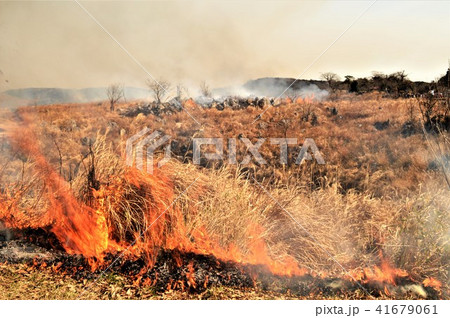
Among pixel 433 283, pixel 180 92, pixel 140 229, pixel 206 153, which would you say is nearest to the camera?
pixel 433 283

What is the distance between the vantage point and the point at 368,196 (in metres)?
6.77

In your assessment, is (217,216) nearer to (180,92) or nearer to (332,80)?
(180,92)

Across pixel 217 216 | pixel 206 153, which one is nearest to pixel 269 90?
pixel 206 153

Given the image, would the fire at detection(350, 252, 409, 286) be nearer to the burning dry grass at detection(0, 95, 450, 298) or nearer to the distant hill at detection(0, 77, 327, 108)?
the burning dry grass at detection(0, 95, 450, 298)

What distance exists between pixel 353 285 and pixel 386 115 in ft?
31.0

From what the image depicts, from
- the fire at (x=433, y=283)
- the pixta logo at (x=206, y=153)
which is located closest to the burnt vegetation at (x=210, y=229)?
the fire at (x=433, y=283)

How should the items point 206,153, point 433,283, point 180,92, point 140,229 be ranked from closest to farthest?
point 433,283
point 140,229
point 206,153
point 180,92

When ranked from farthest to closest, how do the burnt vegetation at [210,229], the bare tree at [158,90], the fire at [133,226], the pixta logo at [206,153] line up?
1. the bare tree at [158,90]
2. the pixta logo at [206,153]
3. the fire at [133,226]
4. the burnt vegetation at [210,229]

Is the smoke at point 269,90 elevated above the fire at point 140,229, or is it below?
above

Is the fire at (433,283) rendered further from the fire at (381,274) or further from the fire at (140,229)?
the fire at (381,274)

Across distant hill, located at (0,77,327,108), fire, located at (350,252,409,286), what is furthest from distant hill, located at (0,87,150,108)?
fire, located at (350,252,409,286)

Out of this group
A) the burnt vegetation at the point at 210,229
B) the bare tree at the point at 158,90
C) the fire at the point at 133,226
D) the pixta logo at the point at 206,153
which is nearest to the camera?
the burnt vegetation at the point at 210,229
